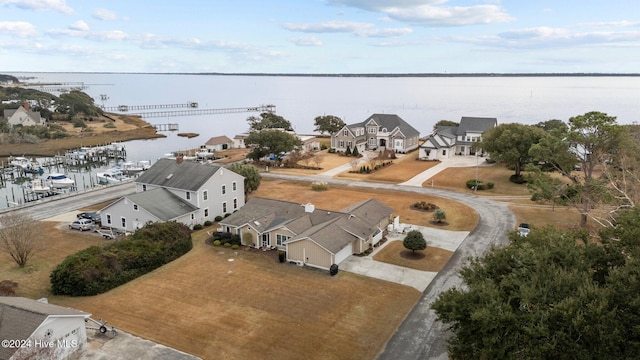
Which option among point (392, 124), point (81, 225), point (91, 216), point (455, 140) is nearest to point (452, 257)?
point (81, 225)

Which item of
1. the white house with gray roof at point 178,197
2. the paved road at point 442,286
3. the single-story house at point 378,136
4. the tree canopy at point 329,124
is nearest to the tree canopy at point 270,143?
the single-story house at point 378,136

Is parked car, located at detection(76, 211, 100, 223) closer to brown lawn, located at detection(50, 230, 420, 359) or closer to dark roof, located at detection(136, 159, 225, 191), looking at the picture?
dark roof, located at detection(136, 159, 225, 191)

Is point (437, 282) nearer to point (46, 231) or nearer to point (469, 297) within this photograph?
point (469, 297)

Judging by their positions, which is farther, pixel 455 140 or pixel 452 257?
pixel 455 140

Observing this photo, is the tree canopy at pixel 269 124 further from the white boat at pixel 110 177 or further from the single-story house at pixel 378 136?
the white boat at pixel 110 177

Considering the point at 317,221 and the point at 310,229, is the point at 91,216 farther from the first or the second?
the point at 310,229

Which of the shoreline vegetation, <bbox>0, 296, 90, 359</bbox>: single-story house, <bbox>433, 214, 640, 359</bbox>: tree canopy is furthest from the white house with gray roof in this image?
the shoreline vegetation

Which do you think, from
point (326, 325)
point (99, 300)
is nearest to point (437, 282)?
point (326, 325)
